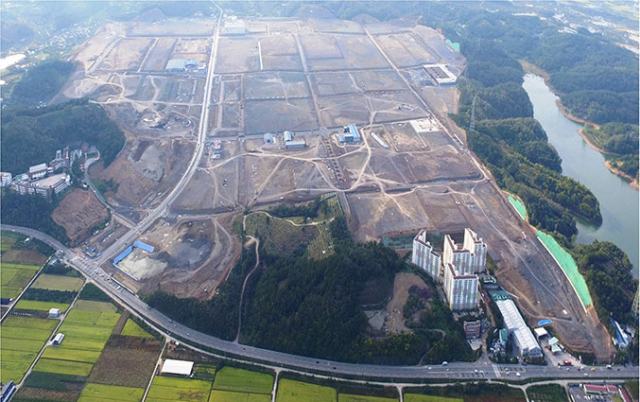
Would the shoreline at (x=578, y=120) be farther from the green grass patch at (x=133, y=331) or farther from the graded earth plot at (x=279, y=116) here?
the green grass patch at (x=133, y=331)

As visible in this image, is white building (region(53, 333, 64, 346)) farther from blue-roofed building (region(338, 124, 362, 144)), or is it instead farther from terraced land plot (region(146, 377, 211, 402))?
blue-roofed building (region(338, 124, 362, 144))

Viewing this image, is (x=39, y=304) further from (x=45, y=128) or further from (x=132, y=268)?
(x=45, y=128)

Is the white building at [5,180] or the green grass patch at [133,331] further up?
the green grass patch at [133,331]

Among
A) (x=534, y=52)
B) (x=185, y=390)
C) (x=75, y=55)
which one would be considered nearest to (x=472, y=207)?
(x=185, y=390)

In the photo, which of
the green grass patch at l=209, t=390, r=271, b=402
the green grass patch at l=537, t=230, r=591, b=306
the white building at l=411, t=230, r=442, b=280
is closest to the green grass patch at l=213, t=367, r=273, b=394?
the green grass patch at l=209, t=390, r=271, b=402

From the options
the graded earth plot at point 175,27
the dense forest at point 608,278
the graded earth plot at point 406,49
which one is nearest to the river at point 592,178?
the dense forest at point 608,278
